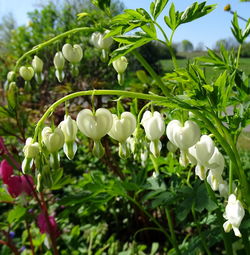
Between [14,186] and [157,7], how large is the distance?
1111 mm

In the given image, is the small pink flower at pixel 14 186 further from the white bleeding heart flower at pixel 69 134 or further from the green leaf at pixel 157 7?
the green leaf at pixel 157 7

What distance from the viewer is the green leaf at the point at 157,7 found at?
0.87 meters

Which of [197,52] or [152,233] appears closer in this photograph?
[197,52]

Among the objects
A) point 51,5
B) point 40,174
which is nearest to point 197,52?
point 40,174

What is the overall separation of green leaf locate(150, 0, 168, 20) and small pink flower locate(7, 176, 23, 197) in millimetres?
1081

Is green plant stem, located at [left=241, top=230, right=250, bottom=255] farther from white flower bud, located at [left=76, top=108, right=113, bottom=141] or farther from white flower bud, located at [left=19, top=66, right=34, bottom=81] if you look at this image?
white flower bud, located at [left=19, top=66, right=34, bottom=81]

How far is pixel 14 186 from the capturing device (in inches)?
62.1

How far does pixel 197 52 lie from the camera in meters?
1.47

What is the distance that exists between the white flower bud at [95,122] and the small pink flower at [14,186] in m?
0.86

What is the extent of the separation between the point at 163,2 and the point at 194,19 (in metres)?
0.10

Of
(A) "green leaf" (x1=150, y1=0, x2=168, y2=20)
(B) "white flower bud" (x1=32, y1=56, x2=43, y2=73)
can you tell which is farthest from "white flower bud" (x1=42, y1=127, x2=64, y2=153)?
(B) "white flower bud" (x1=32, y1=56, x2=43, y2=73)

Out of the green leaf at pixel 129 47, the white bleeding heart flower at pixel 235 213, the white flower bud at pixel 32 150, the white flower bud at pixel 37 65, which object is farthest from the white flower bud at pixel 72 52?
the white bleeding heart flower at pixel 235 213

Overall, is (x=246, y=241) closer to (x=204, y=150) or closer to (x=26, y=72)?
(x=204, y=150)

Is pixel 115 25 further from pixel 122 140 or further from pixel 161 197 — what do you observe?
pixel 161 197
